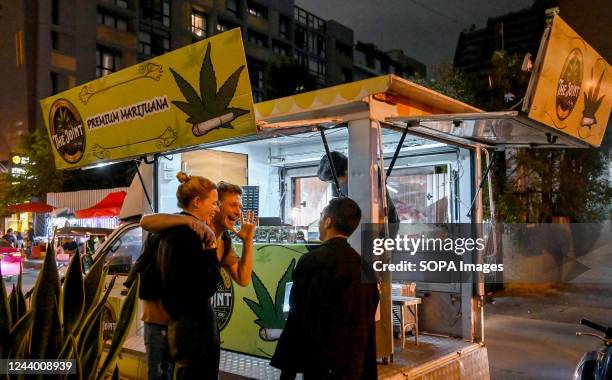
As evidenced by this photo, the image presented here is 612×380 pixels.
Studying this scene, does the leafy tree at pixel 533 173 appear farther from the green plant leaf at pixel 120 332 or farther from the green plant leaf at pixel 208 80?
the green plant leaf at pixel 120 332

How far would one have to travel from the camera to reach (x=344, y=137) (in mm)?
6578

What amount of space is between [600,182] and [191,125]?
14.0m

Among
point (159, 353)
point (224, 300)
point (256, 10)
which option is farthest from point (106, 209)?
point (256, 10)

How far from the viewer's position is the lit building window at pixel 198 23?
39.5 m

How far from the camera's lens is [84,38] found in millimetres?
32125

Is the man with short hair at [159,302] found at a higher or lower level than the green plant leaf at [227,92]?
lower

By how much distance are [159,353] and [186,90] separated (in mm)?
2292

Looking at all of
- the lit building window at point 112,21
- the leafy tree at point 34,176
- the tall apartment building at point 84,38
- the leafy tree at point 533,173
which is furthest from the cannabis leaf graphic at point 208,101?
the lit building window at point 112,21

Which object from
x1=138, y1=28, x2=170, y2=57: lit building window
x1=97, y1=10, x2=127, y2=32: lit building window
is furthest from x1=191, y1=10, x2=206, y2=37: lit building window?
x1=97, y1=10, x2=127, y2=32: lit building window

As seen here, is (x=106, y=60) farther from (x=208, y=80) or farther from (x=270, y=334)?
(x=270, y=334)

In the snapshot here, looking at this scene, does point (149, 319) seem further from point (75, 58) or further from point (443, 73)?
point (75, 58)

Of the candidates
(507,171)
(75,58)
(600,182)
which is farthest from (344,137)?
(75,58)

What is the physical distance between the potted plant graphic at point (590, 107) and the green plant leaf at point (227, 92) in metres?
3.07

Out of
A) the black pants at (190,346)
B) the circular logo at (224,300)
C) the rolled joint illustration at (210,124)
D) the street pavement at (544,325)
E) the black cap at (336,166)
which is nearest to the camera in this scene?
the black pants at (190,346)
